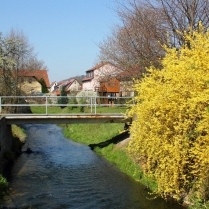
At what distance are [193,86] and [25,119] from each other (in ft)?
40.9

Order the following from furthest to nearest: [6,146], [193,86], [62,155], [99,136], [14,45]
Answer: [14,45]
[99,136]
[62,155]
[6,146]
[193,86]

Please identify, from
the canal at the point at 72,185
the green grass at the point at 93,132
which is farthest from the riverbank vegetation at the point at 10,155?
the green grass at the point at 93,132

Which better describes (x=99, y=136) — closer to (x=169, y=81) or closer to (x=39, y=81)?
(x=169, y=81)

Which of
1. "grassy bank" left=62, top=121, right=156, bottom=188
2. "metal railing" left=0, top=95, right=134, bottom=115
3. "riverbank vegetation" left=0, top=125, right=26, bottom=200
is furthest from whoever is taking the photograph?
"metal railing" left=0, top=95, right=134, bottom=115

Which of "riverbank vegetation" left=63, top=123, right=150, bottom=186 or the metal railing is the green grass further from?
the metal railing

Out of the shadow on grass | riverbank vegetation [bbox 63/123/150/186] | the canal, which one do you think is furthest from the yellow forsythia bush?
the shadow on grass

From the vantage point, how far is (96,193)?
581 inches

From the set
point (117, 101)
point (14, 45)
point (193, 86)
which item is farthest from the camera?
point (117, 101)

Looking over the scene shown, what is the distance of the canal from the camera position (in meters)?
13.3

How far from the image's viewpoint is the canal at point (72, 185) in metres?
13.3

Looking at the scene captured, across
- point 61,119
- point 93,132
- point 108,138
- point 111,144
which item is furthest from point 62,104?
point 93,132

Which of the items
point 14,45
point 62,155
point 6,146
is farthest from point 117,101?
point 6,146

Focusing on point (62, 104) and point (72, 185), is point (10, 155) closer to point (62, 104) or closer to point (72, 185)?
point (62, 104)

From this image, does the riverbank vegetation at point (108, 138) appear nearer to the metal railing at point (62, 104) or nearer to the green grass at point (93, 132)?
the green grass at point (93, 132)
